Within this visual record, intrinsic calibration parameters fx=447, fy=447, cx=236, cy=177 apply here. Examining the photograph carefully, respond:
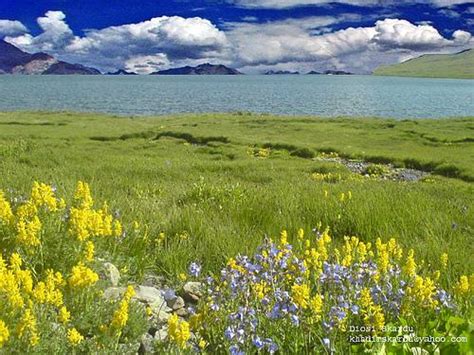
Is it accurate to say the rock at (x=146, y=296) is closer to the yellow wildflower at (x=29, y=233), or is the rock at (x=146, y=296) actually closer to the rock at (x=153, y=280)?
the rock at (x=153, y=280)

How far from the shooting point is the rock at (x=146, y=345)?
3.36 metres

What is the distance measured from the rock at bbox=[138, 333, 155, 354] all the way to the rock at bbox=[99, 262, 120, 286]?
980mm

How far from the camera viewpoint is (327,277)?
141 inches

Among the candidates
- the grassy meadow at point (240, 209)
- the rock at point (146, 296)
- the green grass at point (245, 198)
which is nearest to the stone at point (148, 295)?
the rock at point (146, 296)

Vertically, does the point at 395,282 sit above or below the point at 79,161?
above

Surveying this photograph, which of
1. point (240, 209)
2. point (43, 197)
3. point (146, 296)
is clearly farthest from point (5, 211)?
point (240, 209)

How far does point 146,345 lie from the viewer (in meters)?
3.45

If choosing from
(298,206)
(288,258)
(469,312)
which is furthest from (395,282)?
(298,206)

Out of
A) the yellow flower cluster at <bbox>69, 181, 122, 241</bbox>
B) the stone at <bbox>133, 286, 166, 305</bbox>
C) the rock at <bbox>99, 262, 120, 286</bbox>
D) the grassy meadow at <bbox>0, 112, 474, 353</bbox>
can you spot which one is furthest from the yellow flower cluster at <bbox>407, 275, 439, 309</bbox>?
the rock at <bbox>99, 262, 120, 286</bbox>

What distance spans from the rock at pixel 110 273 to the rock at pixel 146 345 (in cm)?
98

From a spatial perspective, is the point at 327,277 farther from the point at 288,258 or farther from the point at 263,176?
the point at 263,176

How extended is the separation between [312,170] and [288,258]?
17.5 m

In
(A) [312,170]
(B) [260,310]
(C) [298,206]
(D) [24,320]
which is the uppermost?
(D) [24,320]

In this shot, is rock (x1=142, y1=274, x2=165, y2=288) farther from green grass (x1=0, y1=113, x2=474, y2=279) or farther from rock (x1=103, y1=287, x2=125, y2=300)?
rock (x1=103, y1=287, x2=125, y2=300)
